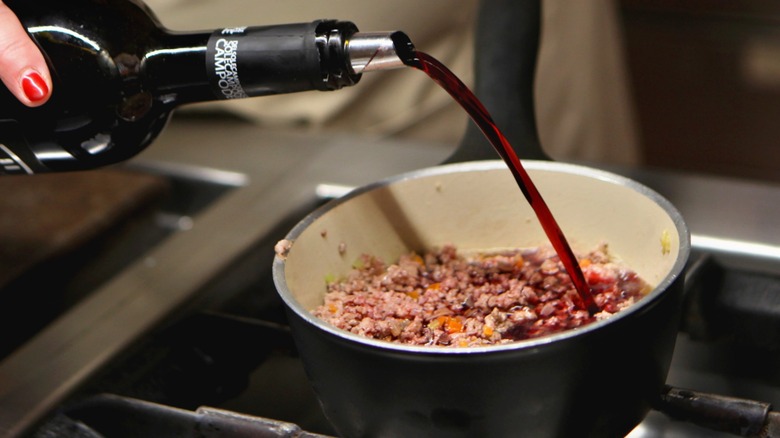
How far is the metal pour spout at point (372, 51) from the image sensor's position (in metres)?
0.59

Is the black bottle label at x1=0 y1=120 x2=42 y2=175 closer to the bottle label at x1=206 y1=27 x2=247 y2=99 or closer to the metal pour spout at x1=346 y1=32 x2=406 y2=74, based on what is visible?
the bottle label at x1=206 y1=27 x2=247 y2=99

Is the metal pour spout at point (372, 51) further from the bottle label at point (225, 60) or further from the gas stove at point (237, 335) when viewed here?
the gas stove at point (237, 335)

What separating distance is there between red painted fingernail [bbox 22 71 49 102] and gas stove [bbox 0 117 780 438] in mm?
230

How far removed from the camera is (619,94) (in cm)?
157

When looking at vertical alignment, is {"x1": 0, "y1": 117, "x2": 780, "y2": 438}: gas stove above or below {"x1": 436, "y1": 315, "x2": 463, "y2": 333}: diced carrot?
below

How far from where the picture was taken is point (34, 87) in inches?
25.3

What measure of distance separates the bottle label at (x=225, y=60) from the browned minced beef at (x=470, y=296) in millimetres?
174

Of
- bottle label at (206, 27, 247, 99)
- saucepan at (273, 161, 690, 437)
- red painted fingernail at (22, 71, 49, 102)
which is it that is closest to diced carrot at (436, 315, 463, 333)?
saucepan at (273, 161, 690, 437)

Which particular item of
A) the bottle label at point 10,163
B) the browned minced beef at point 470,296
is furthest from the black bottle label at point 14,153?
the browned minced beef at point 470,296

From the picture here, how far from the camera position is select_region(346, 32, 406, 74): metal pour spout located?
59 centimetres

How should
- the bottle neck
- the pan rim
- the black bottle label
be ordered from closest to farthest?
the pan rim, the bottle neck, the black bottle label

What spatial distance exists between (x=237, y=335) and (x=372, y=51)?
30 centimetres

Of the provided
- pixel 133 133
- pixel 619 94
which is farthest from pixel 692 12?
pixel 133 133

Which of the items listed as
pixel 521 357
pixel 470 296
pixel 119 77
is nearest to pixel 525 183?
pixel 470 296
